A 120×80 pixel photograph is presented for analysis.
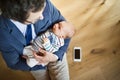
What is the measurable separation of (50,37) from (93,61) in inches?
22.1

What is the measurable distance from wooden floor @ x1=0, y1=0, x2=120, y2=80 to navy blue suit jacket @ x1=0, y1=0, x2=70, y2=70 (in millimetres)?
382

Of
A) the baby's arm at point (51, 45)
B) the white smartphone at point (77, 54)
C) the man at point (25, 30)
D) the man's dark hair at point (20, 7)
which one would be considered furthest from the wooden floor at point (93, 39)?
the man's dark hair at point (20, 7)

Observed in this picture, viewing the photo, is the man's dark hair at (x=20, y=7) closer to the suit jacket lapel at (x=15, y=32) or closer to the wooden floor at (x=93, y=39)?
the suit jacket lapel at (x=15, y=32)

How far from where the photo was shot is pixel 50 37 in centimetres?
116

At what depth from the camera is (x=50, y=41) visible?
3.79ft

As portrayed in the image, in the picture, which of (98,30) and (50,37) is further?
(98,30)

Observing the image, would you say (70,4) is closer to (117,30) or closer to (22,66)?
(117,30)

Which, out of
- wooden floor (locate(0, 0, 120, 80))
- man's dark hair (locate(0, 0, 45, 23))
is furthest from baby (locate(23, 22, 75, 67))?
wooden floor (locate(0, 0, 120, 80))

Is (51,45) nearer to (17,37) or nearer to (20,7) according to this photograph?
(17,37)

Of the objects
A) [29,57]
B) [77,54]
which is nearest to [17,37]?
[29,57]

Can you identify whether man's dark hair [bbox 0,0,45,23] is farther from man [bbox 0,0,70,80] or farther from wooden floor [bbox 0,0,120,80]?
wooden floor [bbox 0,0,120,80]

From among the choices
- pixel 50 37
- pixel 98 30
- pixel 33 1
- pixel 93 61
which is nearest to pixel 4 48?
pixel 50 37

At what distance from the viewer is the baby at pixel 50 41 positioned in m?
1.14

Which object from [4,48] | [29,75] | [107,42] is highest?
[4,48]
